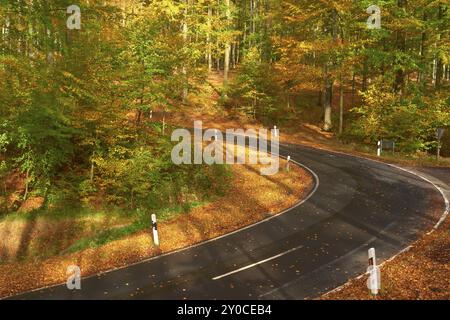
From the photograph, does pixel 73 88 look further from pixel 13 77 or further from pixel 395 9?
pixel 395 9

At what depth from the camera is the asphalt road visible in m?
11.2

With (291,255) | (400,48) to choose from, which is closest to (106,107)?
(291,255)

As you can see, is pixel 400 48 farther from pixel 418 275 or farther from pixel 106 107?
pixel 418 275

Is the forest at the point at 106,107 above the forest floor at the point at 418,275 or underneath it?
above

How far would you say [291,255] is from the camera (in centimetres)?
1295

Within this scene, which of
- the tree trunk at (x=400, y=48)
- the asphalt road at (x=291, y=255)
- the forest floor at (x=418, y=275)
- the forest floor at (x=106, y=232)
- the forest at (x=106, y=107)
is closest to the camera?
the forest floor at (x=418, y=275)

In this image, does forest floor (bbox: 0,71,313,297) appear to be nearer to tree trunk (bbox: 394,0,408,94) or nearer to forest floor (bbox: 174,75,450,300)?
forest floor (bbox: 174,75,450,300)

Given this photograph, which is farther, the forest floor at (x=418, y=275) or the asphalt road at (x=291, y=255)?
the asphalt road at (x=291, y=255)

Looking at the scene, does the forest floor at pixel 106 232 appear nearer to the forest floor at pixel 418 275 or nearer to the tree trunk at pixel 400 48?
the forest floor at pixel 418 275

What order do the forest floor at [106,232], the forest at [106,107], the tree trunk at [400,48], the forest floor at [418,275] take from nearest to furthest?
the forest floor at [418,275] < the forest floor at [106,232] < the forest at [106,107] < the tree trunk at [400,48]

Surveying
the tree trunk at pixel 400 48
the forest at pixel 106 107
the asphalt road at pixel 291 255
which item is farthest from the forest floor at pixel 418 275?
the tree trunk at pixel 400 48

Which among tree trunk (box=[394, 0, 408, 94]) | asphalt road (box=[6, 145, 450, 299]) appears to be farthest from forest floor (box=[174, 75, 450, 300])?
tree trunk (box=[394, 0, 408, 94])

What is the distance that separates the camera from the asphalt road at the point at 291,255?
36.6 ft

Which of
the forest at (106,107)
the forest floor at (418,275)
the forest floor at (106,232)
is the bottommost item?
the forest floor at (106,232)
